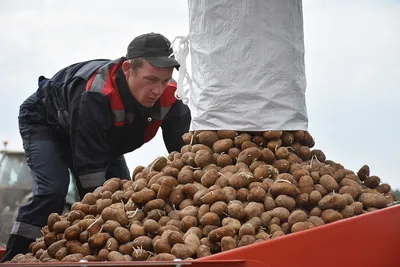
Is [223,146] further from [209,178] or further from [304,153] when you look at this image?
[304,153]

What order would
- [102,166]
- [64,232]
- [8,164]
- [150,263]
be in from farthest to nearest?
[8,164] < [102,166] < [64,232] < [150,263]

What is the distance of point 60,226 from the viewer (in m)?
3.64

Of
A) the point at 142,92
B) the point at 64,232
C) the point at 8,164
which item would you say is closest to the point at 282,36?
the point at 142,92

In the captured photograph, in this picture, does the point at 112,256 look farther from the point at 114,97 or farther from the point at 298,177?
the point at 114,97

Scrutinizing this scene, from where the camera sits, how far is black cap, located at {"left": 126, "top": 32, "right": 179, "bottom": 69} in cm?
471

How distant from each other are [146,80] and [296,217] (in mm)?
1805

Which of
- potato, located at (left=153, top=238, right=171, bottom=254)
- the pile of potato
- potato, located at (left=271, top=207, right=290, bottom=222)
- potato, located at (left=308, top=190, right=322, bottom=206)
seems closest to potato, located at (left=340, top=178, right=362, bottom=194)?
the pile of potato

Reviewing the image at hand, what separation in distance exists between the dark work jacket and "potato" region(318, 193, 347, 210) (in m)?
1.59

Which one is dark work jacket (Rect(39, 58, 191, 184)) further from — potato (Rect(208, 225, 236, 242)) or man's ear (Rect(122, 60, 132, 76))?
potato (Rect(208, 225, 236, 242))

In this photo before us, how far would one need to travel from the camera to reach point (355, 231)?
3.17 metres

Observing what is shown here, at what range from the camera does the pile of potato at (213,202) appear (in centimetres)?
325

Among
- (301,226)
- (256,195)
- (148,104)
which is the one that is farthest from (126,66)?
(301,226)

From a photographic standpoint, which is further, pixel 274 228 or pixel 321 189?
pixel 321 189

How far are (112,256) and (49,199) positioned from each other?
63.8 inches
